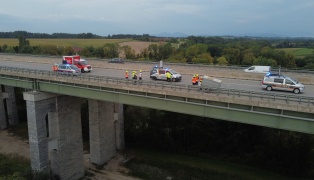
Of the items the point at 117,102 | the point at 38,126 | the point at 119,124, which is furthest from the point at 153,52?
the point at 117,102

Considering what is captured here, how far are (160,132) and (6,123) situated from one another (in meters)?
26.6

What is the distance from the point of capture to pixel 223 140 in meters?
38.1

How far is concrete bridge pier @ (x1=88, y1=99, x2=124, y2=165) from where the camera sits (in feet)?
107

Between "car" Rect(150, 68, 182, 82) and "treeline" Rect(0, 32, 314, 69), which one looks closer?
"car" Rect(150, 68, 182, 82)

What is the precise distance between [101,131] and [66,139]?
4630 mm

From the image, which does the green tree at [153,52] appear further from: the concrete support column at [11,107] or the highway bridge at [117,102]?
the highway bridge at [117,102]

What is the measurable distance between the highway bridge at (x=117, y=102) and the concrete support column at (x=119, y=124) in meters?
0.13

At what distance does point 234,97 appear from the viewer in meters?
19.5

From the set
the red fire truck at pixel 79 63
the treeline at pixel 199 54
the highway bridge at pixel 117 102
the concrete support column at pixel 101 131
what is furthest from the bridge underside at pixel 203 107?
the treeline at pixel 199 54

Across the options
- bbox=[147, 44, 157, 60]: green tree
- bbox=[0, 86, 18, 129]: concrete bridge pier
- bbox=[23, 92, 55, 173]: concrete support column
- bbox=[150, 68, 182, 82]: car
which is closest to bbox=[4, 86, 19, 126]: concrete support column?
bbox=[0, 86, 18, 129]: concrete bridge pier

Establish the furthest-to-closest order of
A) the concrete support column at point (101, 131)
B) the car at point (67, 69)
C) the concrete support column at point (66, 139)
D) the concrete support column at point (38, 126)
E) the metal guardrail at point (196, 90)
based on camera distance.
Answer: the concrete support column at point (101, 131) < the car at point (67, 69) < the concrete support column at point (66, 139) < the concrete support column at point (38, 126) < the metal guardrail at point (196, 90)

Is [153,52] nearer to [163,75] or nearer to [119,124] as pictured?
[119,124]

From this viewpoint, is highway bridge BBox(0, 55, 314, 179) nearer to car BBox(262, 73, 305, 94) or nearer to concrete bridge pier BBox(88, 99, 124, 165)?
concrete bridge pier BBox(88, 99, 124, 165)

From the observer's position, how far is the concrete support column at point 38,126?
1082 inches
